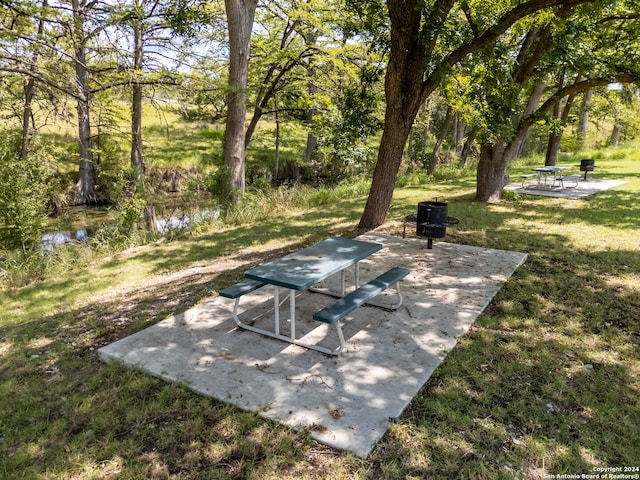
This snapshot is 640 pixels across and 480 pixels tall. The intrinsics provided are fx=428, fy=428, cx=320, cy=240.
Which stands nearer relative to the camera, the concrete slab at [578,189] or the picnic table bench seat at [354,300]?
the picnic table bench seat at [354,300]

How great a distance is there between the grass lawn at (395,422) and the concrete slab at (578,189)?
528cm

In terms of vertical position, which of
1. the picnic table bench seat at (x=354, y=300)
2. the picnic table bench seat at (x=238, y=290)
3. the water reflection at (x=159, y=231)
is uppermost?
the picnic table bench seat at (x=354, y=300)

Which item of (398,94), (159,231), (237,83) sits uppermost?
(237,83)

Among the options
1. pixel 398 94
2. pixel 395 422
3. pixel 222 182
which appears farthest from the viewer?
pixel 222 182

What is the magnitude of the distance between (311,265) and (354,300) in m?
0.63

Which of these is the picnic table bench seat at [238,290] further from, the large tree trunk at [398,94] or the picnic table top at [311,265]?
the large tree trunk at [398,94]

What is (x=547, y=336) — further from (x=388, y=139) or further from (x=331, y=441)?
(x=388, y=139)

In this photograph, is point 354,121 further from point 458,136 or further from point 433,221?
point 458,136

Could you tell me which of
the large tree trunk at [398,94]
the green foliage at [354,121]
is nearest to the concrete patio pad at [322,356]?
the large tree trunk at [398,94]

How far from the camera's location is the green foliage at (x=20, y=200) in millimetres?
7363

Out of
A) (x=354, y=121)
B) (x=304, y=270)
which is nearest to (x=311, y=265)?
(x=304, y=270)

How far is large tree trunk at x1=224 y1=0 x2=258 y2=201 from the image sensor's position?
31.8 ft

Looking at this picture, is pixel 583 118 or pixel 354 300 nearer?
pixel 354 300

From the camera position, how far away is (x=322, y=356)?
11.7ft
